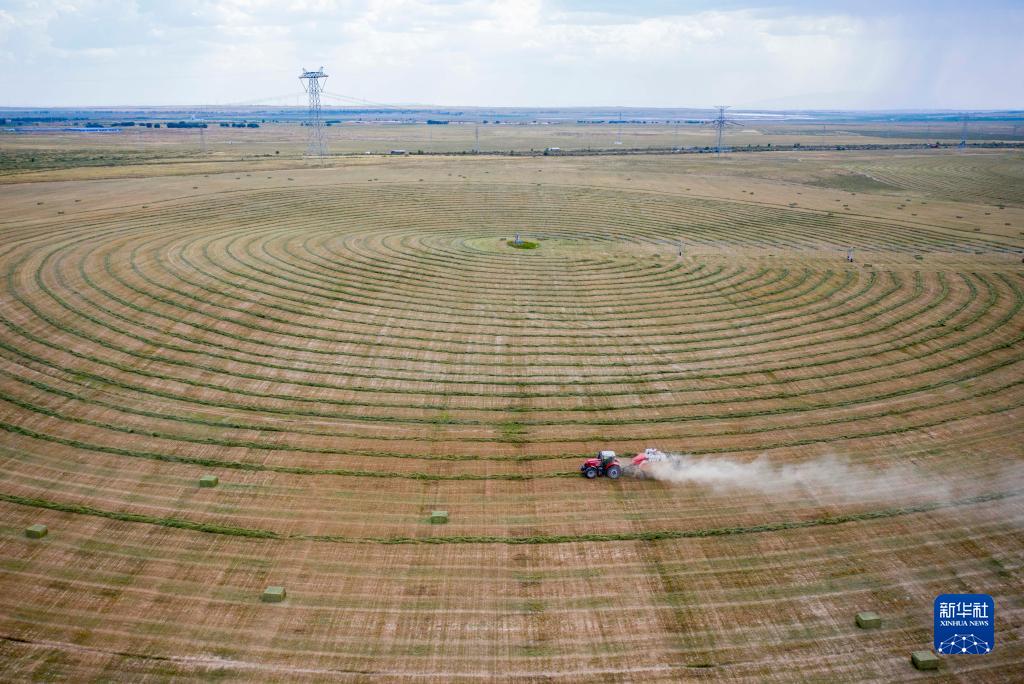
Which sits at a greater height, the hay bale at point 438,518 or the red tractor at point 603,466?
the red tractor at point 603,466

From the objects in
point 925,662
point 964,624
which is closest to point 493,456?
point 925,662

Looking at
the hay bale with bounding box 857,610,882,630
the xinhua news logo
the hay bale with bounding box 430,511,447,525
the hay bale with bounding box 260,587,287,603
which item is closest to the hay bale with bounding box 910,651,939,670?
the xinhua news logo

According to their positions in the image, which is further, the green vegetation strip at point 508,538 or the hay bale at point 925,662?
the green vegetation strip at point 508,538

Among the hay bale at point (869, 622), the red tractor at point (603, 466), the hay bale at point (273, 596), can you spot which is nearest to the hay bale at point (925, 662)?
the hay bale at point (869, 622)

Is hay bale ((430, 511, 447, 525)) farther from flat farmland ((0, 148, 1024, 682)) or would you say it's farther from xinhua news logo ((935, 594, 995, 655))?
xinhua news logo ((935, 594, 995, 655))

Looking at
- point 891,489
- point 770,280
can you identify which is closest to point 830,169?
point 770,280

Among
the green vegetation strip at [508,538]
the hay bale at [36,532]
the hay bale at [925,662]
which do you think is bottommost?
the hay bale at [925,662]

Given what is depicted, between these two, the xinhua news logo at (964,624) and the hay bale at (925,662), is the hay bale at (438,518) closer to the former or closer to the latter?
the hay bale at (925,662)

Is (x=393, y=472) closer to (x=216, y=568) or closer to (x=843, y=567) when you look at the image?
(x=216, y=568)
